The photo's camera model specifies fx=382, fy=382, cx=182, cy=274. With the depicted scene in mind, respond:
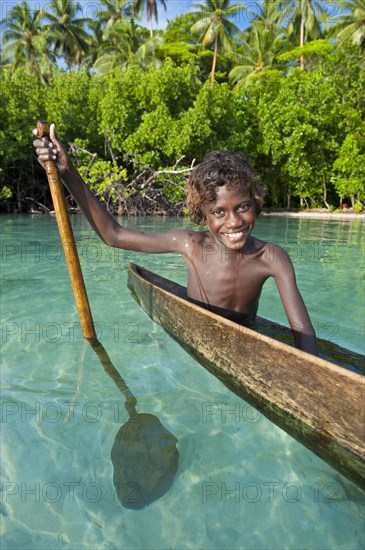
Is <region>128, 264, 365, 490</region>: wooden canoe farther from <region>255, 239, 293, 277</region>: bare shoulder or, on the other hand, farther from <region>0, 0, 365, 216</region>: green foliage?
<region>0, 0, 365, 216</region>: green foliage

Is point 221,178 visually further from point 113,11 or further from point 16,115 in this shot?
point 113,11

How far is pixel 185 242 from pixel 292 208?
866 inches

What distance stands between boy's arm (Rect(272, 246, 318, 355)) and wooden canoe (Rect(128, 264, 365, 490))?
264 mm

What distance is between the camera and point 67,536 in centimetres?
158

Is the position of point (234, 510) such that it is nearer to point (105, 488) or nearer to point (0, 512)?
point (105, 488)

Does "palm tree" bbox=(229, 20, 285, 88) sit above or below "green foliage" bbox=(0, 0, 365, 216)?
above

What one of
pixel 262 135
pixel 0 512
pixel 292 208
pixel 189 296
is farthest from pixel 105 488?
pixel 292 208

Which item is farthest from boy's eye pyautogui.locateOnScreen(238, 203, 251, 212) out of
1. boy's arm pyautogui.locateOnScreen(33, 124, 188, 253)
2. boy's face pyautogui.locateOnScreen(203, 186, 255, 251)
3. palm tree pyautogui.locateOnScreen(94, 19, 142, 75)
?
palm tree pyautogui.locateOnScreen(94, 19, 142, 75)

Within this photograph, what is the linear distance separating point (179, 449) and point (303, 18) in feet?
102

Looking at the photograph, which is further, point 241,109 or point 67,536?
point 241,109

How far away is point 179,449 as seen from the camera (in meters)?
2.06

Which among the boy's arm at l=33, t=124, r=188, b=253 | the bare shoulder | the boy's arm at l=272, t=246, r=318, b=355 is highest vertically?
the boy's arm at l=33, t=124, r=188, b=253

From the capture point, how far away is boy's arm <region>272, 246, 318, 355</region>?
87.6 inches

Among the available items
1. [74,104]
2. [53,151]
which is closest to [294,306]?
[53,151]
